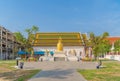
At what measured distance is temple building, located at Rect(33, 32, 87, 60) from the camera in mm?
78500

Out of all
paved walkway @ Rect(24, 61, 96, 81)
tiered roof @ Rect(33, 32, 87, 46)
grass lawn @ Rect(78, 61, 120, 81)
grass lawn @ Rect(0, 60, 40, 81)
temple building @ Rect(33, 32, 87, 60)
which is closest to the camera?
paved walkway @ Rect(24, 61, 96, 81)

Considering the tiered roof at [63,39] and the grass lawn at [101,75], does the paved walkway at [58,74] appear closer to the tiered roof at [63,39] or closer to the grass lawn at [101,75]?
the grass lawn at [101,75]

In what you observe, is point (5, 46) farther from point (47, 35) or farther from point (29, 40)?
point (29, 40)

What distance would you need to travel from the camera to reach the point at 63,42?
80.9 m

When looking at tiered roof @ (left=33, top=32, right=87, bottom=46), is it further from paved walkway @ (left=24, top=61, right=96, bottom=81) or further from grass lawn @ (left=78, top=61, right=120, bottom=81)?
grass lawn @ (left=78, top=61, right=120, bottom=81)

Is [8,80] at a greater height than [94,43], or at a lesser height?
lesser

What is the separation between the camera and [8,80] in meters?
16.4

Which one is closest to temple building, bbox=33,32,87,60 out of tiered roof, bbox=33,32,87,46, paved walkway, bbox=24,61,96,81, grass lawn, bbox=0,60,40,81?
tiered roof, bbox=33,32,87,46

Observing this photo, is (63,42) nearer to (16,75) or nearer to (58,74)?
(58,74)

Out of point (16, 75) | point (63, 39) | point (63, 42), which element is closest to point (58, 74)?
point (16, 75)

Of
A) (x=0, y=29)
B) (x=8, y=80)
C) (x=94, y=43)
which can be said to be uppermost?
(x=0, y=29)

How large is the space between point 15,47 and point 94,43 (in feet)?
152

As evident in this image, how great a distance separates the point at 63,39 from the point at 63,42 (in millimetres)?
1745

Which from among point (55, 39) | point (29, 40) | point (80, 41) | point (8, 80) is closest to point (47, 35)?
point (55, 39)
